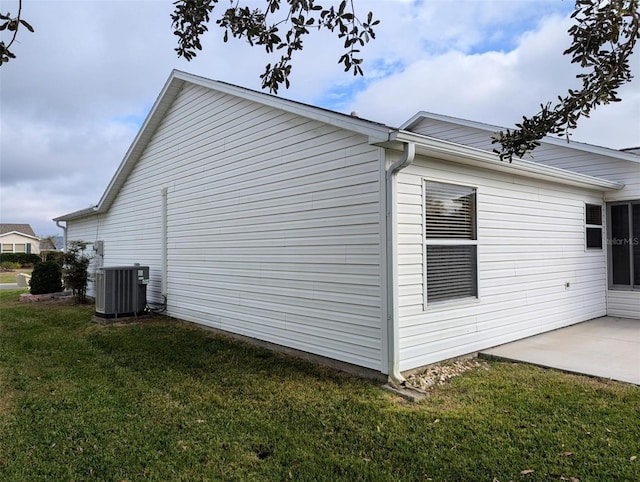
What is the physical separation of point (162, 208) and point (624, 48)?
9321 mm

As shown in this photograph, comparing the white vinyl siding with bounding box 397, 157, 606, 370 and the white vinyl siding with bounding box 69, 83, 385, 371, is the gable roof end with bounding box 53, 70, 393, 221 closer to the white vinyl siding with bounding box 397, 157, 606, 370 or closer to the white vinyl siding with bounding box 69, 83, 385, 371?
the white vinyl siding with bounding box 69, 83, 385, 371

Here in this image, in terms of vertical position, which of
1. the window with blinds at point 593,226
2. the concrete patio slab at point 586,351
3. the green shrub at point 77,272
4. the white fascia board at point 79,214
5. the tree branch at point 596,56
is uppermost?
the white fascia board at point 79,214

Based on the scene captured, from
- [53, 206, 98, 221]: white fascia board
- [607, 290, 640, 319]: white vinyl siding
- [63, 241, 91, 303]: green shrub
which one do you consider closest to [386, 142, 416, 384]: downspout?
[607, 290, 640, 319]: white vinyl siding

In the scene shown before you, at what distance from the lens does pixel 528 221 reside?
23.5 feet

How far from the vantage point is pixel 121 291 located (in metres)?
9.49

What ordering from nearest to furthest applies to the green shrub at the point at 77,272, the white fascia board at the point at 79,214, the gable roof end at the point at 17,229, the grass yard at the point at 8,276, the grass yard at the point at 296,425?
the grass yard at the point at 296,425, the green shrub at the point at 77,272, the white fascia board at the point at 79,214, the grass yard at the point at 8,276, the gable roof end at the point at 17,229

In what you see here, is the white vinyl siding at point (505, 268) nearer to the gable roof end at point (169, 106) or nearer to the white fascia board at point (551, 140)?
the gable roof end at point (169, 106)

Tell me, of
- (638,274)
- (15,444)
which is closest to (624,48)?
(15,444)

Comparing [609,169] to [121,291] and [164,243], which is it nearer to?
[164,243]

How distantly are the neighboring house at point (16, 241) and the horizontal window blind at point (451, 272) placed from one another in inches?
2068

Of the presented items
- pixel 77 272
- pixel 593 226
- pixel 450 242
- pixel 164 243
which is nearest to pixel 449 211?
pixel 450 242

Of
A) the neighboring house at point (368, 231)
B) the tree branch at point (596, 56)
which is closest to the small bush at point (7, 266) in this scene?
the neighboring house at point (368, 231)

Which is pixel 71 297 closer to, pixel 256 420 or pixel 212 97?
pixel 212 97

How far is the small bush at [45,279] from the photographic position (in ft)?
48.1
